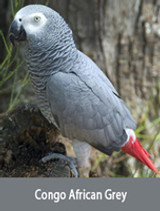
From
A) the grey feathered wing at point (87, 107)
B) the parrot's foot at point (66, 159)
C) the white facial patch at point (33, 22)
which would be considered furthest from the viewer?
the parrot's foot at point (66, 159)

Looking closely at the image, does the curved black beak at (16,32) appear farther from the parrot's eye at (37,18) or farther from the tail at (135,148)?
the tail at (135,148)

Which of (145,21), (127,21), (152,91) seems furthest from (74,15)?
(152,91)

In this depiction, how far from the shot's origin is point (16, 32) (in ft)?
3.05

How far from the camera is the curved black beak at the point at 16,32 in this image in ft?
3.02

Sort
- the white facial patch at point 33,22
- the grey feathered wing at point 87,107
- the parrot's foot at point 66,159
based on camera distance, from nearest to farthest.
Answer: the white facial patch at point 33,22 < the grey feathered wing at point 87,107 < the parrot's foot at point 66,159

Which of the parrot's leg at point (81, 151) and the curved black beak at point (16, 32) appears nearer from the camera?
the curved black beak at point (16, 32)

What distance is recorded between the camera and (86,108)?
104 cm

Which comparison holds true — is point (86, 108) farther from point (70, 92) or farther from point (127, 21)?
point (127, 21)

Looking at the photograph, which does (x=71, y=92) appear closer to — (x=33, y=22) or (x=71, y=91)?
(x=71, y=91)

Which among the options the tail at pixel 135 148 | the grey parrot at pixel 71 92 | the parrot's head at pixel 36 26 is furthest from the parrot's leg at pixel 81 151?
the parrot's head at pixel 36 26

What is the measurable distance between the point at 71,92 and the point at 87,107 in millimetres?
78

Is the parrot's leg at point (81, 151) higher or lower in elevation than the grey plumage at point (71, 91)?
lower

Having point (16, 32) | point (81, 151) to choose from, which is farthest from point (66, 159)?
point (16, 32)

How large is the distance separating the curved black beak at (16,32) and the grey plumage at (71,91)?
0.02 m
